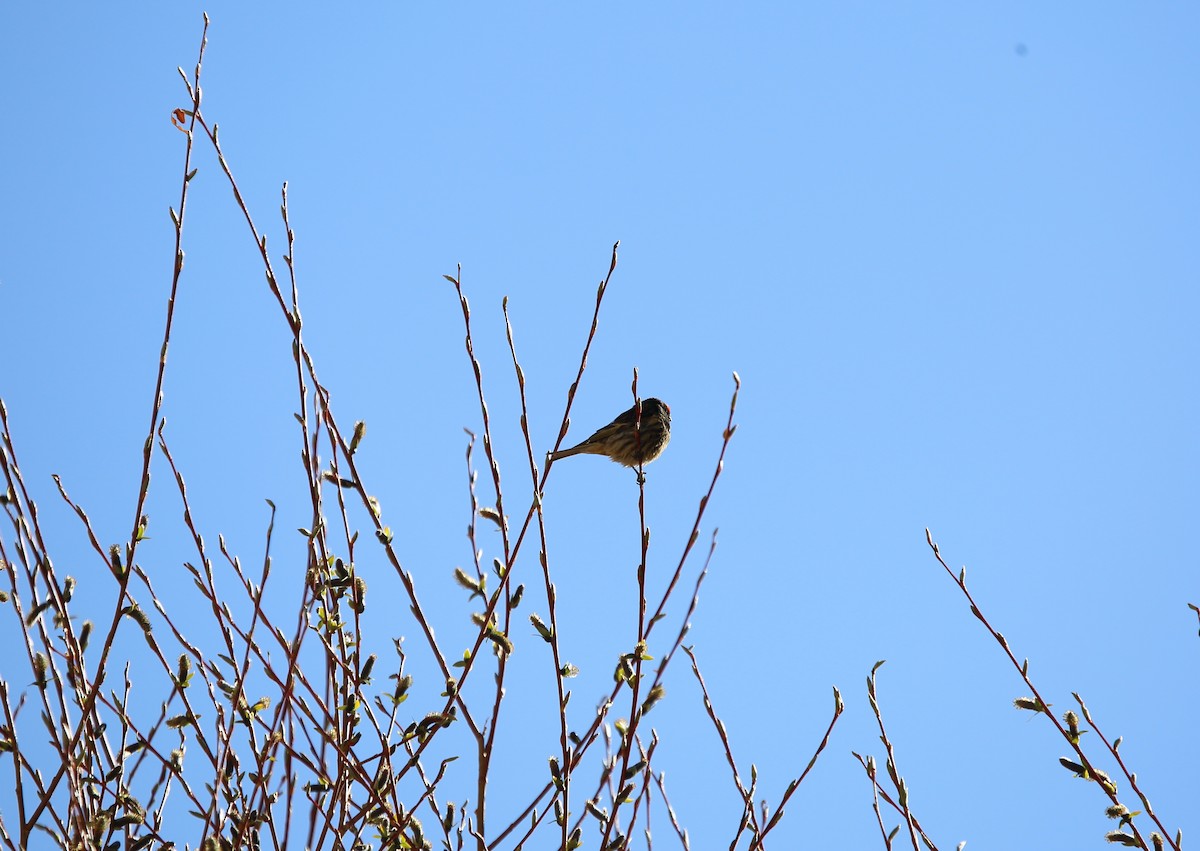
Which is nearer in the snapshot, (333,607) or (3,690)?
(3,690)

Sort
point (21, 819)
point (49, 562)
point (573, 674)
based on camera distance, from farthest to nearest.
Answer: point (573, 674) < point (49, 562) < point (21, 819)

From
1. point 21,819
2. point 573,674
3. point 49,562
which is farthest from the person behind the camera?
point 573,674

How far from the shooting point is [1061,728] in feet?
11.8

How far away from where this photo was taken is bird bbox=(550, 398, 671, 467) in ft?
29.6

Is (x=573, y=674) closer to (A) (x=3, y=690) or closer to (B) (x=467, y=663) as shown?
(B) (x=467, y=663)

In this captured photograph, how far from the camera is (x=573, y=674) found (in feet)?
11.9

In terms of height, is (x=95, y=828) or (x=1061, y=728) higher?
(x=95, y=828)

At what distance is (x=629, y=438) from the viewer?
8.96 meters

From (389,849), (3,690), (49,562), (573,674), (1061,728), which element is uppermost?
(49,562)

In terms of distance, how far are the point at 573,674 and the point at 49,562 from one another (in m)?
1.54

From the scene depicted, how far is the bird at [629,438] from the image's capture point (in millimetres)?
9023

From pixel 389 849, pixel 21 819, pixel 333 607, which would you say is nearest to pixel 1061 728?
pixel 389 849

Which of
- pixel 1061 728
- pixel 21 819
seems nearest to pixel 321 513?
pixel 21 819

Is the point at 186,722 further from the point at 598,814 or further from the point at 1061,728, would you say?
the point at 1061,728
